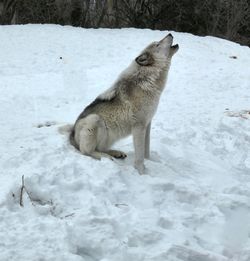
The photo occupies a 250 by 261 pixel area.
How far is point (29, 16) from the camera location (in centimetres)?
1941

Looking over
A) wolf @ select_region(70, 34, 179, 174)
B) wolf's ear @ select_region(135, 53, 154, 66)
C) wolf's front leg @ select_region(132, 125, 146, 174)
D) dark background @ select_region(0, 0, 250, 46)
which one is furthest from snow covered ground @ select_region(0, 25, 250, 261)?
dark background @ select_region(0, 0, 250, 46)

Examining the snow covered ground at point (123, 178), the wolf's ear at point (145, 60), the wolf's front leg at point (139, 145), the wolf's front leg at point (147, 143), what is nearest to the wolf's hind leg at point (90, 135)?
the snow covered ground at point (123, 178)

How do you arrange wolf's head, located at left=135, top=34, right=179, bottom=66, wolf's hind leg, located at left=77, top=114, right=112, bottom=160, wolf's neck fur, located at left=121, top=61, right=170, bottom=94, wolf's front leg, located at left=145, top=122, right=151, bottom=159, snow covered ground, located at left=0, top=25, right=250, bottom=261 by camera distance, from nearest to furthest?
1. snow covered ground, located at left=0, top=25, right=250, bottom=261
2. wolf's hind leg, located at left=77, top=114, right=112, bottom=160
3. wolf's neck fur, located at left=121, top=61, right=170, bottom=94
4. wolf's head, located at left=135, top=34, right=179, bottom=66
5. wolf's front leg, located at left=145, top=122, right=151, bottom=159

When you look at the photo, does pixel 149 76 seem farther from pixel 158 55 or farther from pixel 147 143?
pixel 147 143

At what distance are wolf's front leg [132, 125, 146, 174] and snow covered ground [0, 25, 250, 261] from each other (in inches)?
4.9

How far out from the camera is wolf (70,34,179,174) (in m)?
6.46

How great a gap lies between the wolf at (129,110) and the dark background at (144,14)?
39.2 feet

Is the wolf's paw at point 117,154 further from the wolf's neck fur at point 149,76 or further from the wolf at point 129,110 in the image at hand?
the wolf's neck fur at point 149,76

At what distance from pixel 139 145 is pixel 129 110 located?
1.47ft

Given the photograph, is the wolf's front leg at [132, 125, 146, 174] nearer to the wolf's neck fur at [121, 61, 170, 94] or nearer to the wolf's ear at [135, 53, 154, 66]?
the wolf's neck fur at [121, 61, 170, 94]

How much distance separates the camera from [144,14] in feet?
66.2

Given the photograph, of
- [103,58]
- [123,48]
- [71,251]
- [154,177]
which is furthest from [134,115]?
[123,48]

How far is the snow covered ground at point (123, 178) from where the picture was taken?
4.77 m

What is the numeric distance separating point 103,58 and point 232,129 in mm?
5021
